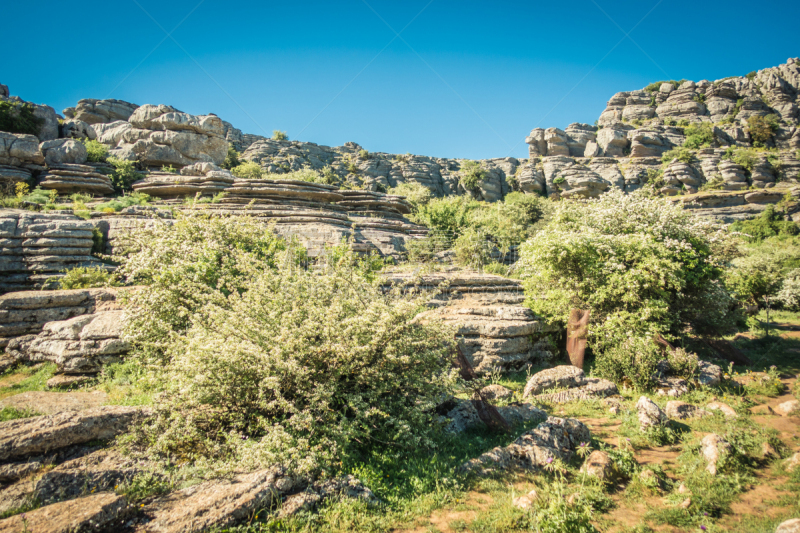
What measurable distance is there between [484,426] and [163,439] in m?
4.93

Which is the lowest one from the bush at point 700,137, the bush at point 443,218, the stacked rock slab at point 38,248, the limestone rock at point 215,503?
the limestone rock at point 215,503

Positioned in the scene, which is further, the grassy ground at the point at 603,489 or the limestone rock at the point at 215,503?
the grassy ground at the point at 603,489

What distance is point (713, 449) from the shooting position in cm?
527

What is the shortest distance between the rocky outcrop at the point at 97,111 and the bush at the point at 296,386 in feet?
174

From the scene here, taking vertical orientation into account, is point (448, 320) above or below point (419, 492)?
above

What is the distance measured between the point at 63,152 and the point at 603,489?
113 feet

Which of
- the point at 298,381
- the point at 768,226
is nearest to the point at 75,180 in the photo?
the point at 298,381

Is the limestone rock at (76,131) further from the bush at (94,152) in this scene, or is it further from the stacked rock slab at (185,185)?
the stacked rock slab at (185,185)

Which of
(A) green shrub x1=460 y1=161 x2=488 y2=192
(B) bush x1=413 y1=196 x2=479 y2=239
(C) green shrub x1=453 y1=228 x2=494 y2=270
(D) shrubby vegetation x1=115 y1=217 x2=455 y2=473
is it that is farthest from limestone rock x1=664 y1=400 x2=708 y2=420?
(A) green shrub x1=460 y1=161 x2=488 y2=192

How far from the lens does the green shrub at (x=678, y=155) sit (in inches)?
2045

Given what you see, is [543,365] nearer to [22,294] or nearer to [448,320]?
[448,320]

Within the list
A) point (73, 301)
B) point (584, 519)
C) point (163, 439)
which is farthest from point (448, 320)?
point (73, 301)

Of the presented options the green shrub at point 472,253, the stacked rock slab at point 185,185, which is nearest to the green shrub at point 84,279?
the stacked rock slab at point 185,185

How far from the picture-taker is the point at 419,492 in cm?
423
